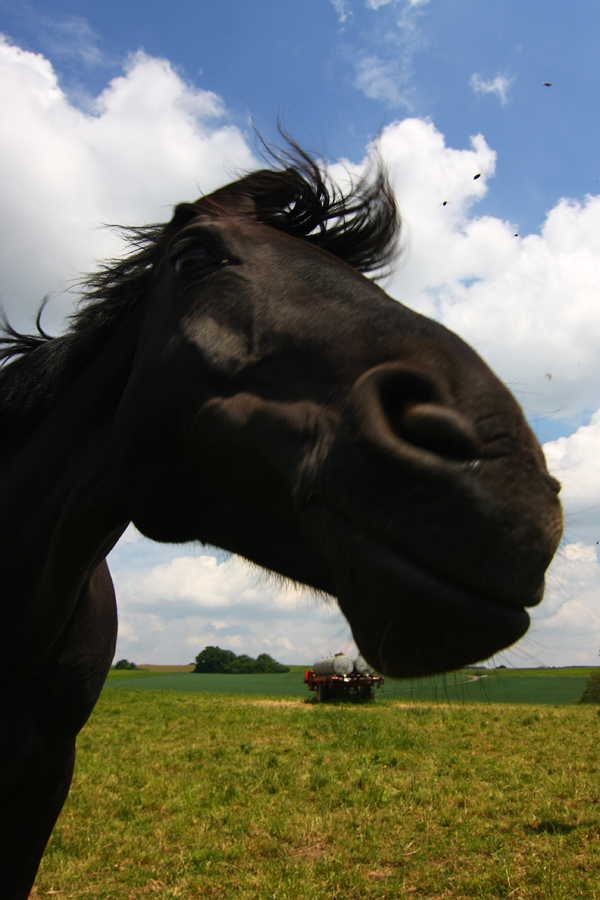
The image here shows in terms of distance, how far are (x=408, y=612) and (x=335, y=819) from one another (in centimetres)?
633

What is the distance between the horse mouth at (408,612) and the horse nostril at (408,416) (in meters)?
0.19

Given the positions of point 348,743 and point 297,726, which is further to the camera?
point 297,726

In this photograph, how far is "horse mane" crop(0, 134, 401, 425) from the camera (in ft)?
6.86

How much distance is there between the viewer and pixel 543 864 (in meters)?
4.79

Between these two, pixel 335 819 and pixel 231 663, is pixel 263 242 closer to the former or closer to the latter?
pixel 335 819

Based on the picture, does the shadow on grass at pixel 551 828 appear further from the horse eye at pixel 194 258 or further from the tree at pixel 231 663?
the tree at pixel 231 663

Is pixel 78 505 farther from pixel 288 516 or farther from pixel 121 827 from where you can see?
pixel 121 827

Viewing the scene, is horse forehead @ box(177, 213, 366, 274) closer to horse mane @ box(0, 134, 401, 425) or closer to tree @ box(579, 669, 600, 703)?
horse mane @ box(0, 134, 401, 425)

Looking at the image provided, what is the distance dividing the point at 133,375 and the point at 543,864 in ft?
17.4

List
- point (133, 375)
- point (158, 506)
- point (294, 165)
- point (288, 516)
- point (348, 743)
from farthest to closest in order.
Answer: point (348, 743) → point (294, 165) → point (133, 375) → point (158, 506) → point (288, 516)

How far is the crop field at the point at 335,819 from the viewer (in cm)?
464

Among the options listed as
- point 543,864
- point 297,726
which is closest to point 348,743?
point 297,726

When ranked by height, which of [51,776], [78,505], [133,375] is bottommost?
[51,776]

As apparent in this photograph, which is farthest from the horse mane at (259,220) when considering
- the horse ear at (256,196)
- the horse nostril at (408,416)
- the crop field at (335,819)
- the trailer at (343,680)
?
the trailer at (343,680)
